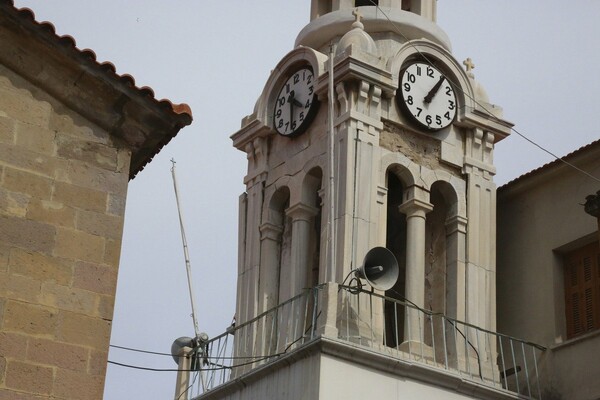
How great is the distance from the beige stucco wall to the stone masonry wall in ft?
31.4

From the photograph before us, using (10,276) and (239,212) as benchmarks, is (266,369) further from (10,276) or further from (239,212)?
(10,276)

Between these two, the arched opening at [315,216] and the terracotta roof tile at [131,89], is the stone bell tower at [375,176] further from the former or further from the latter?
the terracotta roof tile at [131,89]

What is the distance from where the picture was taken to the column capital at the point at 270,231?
25.0 metres

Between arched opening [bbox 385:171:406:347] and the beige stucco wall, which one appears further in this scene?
arched opening [bbox 385:171:406:347]

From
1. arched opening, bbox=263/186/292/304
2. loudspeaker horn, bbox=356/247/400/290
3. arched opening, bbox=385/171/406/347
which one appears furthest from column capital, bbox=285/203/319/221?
loudspeaker horn, bbox=356/247/400/290

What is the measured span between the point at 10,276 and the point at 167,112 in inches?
94.3

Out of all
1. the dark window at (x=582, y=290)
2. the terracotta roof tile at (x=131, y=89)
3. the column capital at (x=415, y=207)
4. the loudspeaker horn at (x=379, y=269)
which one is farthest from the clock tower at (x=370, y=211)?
the terracotta roof tile at (x=131, y=89)

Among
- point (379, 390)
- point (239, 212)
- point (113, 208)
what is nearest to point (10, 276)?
point (113, 208)

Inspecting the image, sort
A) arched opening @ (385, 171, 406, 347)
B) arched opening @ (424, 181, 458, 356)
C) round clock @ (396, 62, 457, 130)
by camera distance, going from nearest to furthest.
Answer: arched opening @ (424, 181, 458, 356), arched opening @ (385, 171, 406, 347), round clock @ (396, 62, 457, 130)

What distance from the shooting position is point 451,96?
25078 millimetres

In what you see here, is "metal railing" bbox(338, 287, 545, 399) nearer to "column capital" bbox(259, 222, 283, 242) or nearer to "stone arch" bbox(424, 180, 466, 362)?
→ "stone arch" bbox(424, 180, 466, 362)

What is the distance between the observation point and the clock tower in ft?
72.6

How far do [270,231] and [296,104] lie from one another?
2.09m

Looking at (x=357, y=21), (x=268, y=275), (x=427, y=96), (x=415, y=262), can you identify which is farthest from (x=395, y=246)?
(x=357, y=21)
